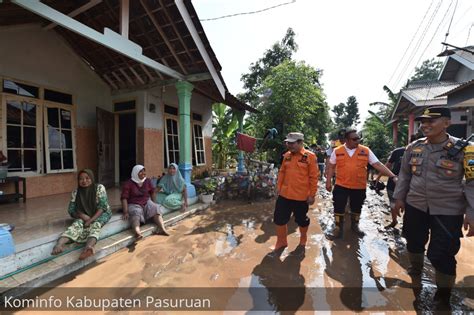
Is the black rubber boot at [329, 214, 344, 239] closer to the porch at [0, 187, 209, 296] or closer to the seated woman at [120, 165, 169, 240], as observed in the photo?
the seated woman at [120, 165, 169, 240]

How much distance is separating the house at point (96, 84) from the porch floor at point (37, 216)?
0.72m

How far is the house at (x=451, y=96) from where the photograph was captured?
26.7 ft

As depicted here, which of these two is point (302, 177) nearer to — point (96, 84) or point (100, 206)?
point (100, 206)

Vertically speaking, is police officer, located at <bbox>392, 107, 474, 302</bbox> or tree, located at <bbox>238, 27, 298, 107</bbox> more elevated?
tree, located at <bbox>238, 27, 298, 107</bbox>

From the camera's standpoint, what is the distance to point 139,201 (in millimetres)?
4125

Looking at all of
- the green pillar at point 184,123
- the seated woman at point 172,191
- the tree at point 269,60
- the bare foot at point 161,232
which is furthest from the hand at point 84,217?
the tree at point 269,60

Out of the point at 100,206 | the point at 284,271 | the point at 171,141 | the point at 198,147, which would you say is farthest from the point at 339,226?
the point at 198,147

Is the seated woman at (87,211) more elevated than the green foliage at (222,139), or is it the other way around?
the green foliage at (222,139)

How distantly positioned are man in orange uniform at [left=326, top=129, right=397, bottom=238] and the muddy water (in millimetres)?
606

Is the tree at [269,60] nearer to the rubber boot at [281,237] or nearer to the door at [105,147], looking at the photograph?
the door at [105,147]

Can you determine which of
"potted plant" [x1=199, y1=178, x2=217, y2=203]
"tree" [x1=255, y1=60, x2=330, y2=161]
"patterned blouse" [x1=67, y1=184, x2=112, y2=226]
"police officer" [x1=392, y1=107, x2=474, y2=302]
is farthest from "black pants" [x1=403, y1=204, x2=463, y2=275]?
"tree" [x1=255, y1=60, x2=330, y2=161]

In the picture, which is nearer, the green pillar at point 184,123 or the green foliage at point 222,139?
the green pillar at point 184,123

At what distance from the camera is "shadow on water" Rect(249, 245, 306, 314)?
2312 millimetres

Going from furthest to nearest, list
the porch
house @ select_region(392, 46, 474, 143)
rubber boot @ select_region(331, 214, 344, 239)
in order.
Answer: house @ select_region(392, 46, 474, 143) → rubber boot @ select_region(331, 214, 344, 239) → the porch
